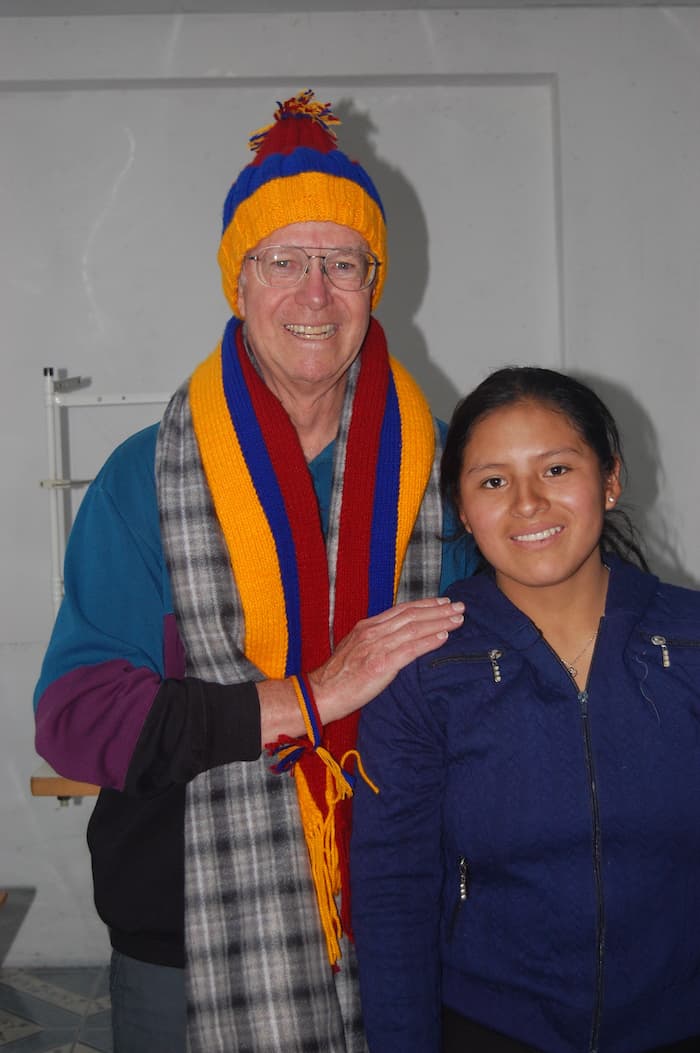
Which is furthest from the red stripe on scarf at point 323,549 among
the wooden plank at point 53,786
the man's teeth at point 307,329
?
the wooden plank at point 53,786

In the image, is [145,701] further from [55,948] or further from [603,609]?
[55,948]

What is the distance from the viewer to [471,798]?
1.17m

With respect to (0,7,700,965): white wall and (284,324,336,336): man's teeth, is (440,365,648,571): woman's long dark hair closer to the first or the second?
(284,324,336,336): man's teeth

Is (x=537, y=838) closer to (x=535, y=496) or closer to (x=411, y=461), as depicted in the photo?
(x=535, y=496)

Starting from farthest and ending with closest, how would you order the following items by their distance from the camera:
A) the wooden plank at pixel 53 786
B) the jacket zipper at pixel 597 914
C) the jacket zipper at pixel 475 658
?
the wooden plank at pixel 53 786, the jacket zipper at pixel 475 658, the jacket zipper at pixel 597 914

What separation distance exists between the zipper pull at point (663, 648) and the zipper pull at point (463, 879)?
33cm

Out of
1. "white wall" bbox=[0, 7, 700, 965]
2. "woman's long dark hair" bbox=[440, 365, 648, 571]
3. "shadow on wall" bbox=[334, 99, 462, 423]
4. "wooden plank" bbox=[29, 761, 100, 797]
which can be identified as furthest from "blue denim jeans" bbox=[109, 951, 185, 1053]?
"shadow on wall" bbox=[334, 99, 462, 423]

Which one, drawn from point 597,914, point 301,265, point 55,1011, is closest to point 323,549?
point 301,265

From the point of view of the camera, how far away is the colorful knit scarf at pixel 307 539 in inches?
51.8

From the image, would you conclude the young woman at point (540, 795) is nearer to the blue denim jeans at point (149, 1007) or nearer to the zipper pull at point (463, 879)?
the zipper pull at point (463, 879)

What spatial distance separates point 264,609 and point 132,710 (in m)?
0.23

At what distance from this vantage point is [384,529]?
1.39m

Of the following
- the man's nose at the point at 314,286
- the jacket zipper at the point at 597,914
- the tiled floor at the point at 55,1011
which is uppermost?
the man's nose at the point at 314,286

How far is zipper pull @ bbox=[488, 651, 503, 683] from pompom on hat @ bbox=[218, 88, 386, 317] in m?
→ 0.56
